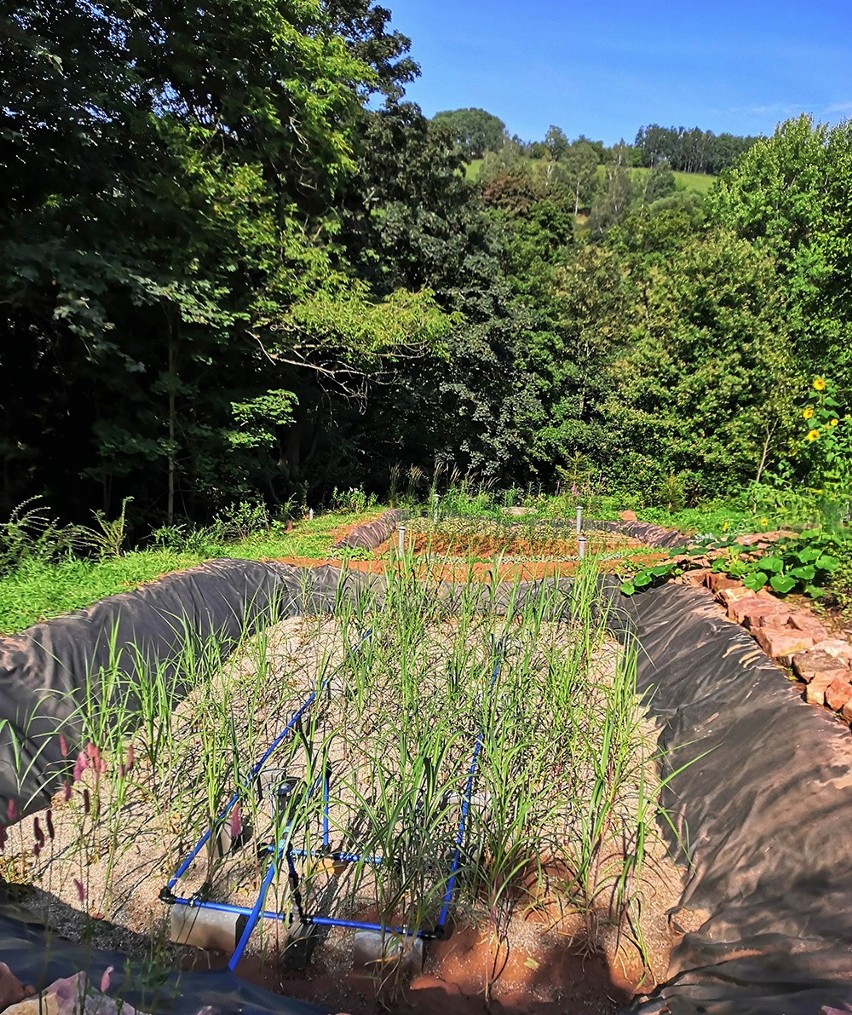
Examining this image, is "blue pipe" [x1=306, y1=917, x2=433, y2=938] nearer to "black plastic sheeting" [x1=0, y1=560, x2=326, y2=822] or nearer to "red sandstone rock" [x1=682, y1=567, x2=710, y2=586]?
"black plastic sheeting" [x1=0, y1=560, x2=326, y2=822]

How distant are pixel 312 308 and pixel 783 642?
6.99 meters

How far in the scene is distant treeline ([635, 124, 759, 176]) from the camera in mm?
57500

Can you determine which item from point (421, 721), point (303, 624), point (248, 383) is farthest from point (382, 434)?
point (421, 721)

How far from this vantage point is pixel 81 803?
7.97ft

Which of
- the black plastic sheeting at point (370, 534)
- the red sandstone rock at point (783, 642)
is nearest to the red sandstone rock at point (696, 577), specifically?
the red sandstone rock at point (783, 642)

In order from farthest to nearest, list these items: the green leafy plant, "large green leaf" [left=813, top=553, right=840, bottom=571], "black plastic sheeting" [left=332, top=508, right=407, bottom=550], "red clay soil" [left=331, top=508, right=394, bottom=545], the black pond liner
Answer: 1. "red clay soil" [left=331, top=508, right=394, bottom=545]
2. "black plastic sheeting" [left=332, top=508, right=407, bottom=550]
3. the green leafy plant
4. "large green leaf" [left=813, top=553, right=840, bottom=571]
5. the black pond liner

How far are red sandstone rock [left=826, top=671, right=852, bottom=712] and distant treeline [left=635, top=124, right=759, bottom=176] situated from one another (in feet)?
210

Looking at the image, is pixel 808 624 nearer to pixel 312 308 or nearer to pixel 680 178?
pixel 312 308

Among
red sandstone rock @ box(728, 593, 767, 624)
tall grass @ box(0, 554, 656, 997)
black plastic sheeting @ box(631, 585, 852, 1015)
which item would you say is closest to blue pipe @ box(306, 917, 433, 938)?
tall grass @ box(0, 554, 656, 997)

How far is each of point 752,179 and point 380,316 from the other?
47.7 ft

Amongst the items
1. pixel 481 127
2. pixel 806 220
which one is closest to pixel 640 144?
pixel 481 127

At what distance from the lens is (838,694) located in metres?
2.23

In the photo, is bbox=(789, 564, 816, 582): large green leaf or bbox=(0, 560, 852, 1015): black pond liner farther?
bbox=(789, 564, 816, 582): large green leaf

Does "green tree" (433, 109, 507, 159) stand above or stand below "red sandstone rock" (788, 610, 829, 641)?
above
